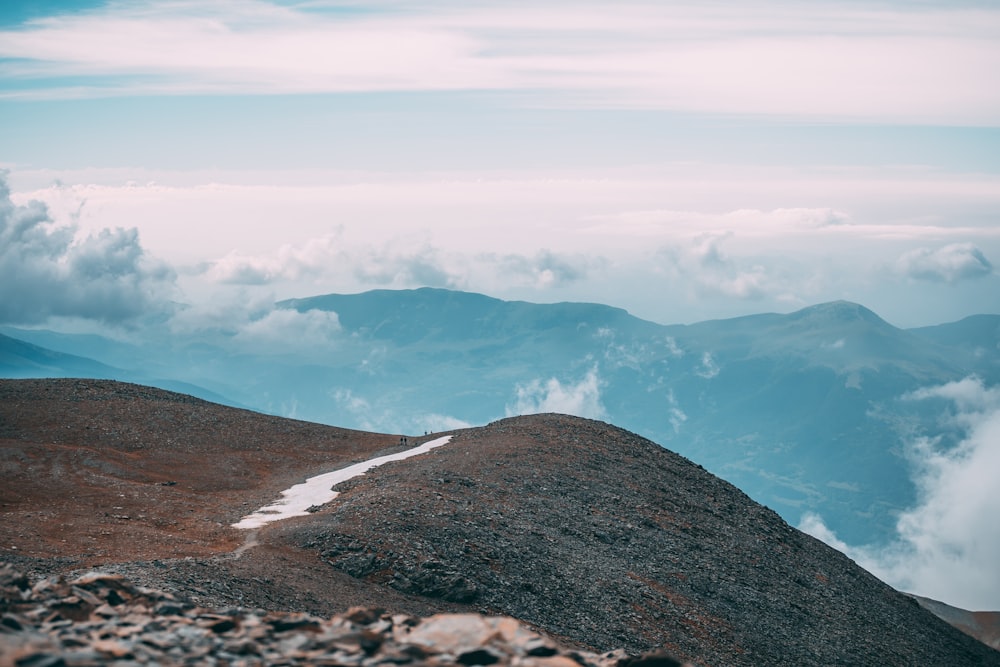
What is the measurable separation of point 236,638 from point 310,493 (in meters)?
39.1

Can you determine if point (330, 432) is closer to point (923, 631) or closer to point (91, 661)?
point (923, 631)

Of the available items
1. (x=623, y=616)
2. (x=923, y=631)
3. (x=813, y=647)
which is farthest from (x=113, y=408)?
(x=923, y=631)

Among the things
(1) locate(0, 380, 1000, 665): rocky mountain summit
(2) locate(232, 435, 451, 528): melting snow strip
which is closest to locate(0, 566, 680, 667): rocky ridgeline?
(1) locate(0, 380, 1000, 665): rocky mountain summit

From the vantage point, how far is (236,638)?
19.1m

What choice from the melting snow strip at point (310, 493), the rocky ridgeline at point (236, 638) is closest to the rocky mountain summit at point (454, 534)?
the rocky ridgeline at point (236, 638)

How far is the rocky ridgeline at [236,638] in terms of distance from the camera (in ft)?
57.1

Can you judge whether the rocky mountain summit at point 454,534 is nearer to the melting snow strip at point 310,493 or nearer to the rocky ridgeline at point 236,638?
the rocky ridgeline at point 236,638

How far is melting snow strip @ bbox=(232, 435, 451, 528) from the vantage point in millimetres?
51703

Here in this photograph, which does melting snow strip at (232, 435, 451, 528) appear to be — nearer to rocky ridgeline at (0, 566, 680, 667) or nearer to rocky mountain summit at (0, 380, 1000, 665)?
rocky mountain summit at (0, 380, 1000, 665)

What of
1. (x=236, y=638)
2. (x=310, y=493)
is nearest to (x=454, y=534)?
(x=310, y=493)

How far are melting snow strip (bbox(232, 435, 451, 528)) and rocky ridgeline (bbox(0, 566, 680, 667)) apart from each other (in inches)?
1149

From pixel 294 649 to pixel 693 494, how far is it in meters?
53.0

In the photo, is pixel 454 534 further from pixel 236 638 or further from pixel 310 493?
pixel 236 638

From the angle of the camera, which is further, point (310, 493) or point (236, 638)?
point (310, 493)
